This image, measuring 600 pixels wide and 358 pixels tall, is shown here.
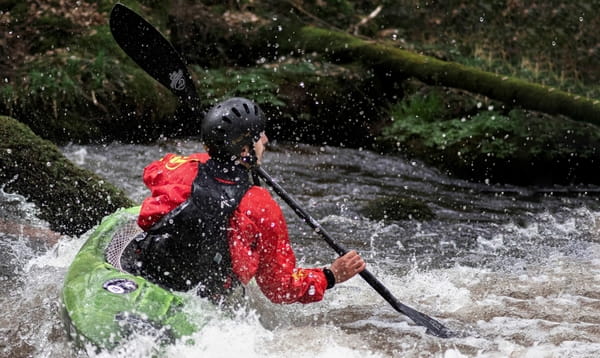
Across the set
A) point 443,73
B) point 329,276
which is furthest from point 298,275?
point 443,73

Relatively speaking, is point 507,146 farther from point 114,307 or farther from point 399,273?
point 114,307

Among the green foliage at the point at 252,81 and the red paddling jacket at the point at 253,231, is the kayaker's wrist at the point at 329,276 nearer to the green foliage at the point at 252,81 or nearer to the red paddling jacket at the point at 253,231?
the red paddling jacket at the point at 253,231

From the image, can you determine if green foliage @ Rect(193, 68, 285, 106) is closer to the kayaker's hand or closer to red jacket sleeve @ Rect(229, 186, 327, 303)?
the kayaker's hand

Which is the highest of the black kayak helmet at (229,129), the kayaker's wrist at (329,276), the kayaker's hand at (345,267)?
the black kayak helmet at (229,129)

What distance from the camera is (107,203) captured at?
211 inches

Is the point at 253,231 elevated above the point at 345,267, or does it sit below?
above

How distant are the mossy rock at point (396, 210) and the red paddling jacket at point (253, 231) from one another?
10.5ft

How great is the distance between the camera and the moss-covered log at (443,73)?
847 cm

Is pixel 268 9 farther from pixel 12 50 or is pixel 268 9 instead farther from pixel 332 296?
pixel 332 296

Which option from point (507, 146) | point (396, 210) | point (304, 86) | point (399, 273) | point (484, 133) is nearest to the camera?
point (399, 273)

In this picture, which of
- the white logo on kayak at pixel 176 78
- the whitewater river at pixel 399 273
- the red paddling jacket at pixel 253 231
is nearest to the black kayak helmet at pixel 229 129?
the red paddling jacket at pixel 253 231

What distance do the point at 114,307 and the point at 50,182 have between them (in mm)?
2010

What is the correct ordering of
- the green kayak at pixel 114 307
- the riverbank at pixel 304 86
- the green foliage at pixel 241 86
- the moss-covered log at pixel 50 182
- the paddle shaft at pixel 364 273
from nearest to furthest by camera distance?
the green kayak at pixel 114 307 → the paddle shaft at pixel 364 273 → the moss-covered log at pixel 50 182 → the riverbank at pixel 304 86 → the green foliage at pixel 241 86

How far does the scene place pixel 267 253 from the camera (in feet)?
12.0
